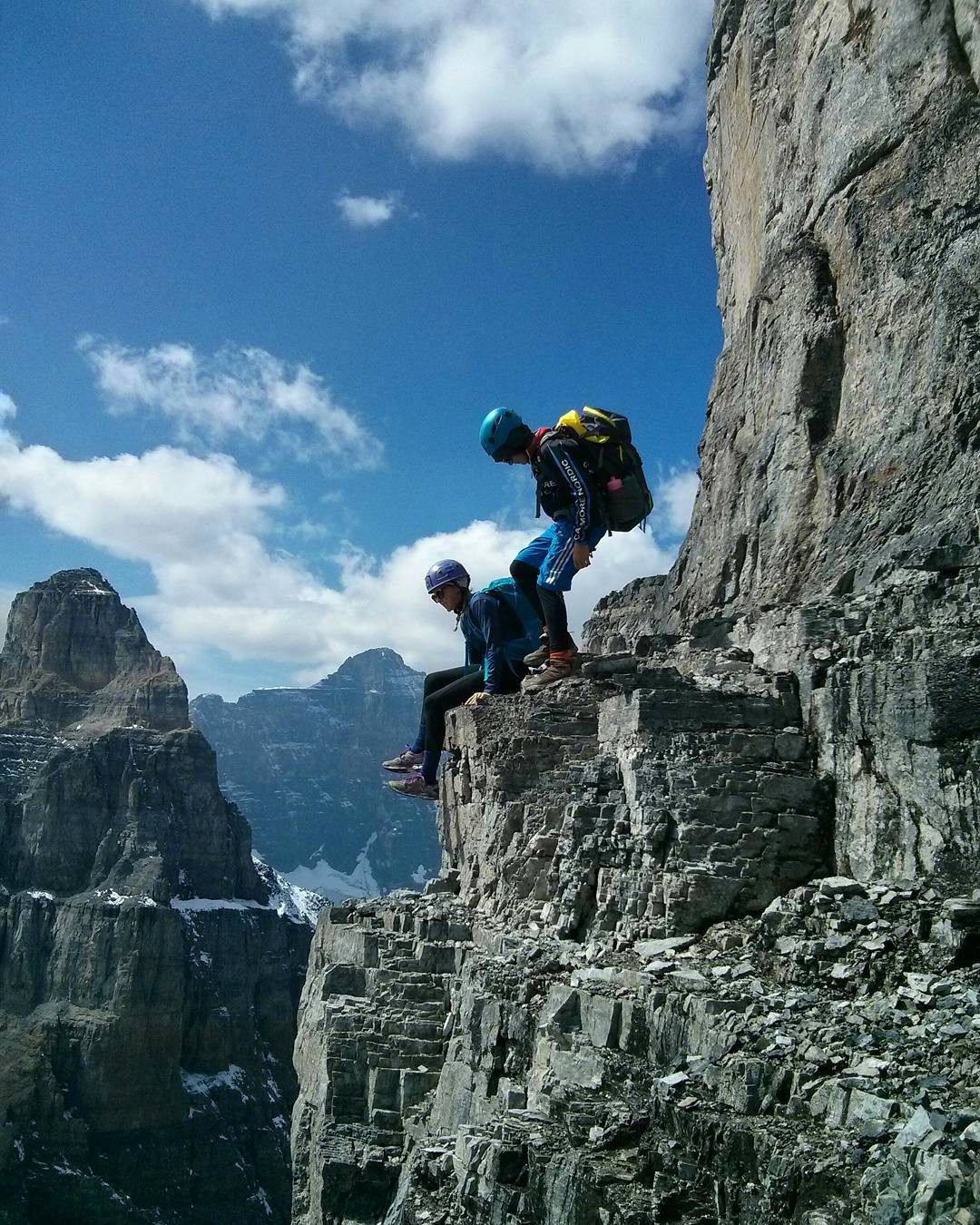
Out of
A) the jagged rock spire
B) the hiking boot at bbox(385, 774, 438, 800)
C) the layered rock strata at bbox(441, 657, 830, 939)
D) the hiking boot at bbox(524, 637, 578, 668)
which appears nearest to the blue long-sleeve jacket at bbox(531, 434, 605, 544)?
the hiking boot at bbox(524, 637, 578, 668)

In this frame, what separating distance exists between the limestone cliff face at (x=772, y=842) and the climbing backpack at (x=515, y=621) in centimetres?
182

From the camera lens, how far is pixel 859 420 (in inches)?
829

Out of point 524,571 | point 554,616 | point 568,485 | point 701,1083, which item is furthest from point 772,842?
point 524,571

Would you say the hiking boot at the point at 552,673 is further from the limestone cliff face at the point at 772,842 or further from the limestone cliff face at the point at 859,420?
the limestone cliff face at the point at 859,420

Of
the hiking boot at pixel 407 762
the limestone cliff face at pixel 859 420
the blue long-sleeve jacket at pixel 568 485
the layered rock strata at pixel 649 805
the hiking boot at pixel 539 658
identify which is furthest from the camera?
the hiking boot at pixel 407 762

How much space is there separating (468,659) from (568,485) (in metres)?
4.61

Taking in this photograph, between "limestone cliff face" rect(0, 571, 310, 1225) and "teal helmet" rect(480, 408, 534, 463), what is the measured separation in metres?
103

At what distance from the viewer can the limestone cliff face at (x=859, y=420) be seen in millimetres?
13898

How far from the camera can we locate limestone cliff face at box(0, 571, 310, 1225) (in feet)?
363

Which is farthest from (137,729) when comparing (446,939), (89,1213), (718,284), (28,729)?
(446,939)

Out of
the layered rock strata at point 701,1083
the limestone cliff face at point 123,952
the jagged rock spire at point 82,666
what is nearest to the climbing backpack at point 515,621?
the layered rock strata at point 701,1083

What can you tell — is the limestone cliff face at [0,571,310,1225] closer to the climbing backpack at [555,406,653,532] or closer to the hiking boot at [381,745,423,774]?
the hiking boot at [381,745,423,774]

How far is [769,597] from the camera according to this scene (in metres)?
22.0

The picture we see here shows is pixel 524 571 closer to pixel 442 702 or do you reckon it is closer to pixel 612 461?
pixel 612 461
